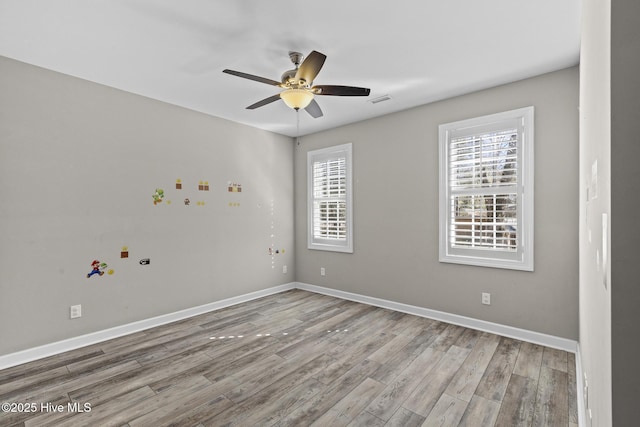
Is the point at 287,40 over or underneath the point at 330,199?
over

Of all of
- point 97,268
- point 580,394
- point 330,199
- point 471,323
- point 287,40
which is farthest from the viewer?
point 330,199

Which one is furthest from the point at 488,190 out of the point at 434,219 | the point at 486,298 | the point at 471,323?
the point at 471,323

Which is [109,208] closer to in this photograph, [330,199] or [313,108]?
[313,108]

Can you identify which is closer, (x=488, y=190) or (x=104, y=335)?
(x=104, y=335)

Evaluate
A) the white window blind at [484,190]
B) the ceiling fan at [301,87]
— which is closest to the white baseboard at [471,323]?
the white window blind at [484,190]

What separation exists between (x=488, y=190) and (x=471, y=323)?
5.02 feet

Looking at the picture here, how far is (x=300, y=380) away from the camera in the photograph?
250 cm

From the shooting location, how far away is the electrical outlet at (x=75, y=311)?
307cm

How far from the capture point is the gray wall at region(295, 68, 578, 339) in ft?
9.71

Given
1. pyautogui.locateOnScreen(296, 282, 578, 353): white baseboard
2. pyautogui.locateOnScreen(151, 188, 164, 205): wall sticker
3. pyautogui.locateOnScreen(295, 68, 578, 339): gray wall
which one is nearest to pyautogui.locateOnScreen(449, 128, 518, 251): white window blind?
pyautogui.locateOnScreen(295, 68, 578, 339): gray wall

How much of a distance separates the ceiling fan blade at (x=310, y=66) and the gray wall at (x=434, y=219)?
80.8 inches

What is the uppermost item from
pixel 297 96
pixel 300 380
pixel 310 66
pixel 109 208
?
pixel 310 66

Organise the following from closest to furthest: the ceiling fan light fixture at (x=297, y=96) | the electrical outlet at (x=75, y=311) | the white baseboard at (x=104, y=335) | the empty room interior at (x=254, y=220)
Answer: the empty room interior at (x=254, y=220)
the ceiling fan light fixture at (x=297, y=96)
the white baseboard at (x=104, y=335)
the electrical outlet at (x=75, y=311)

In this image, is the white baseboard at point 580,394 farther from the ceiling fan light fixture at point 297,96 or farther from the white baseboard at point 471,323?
the ceiling fan light fixture at point 297,96
